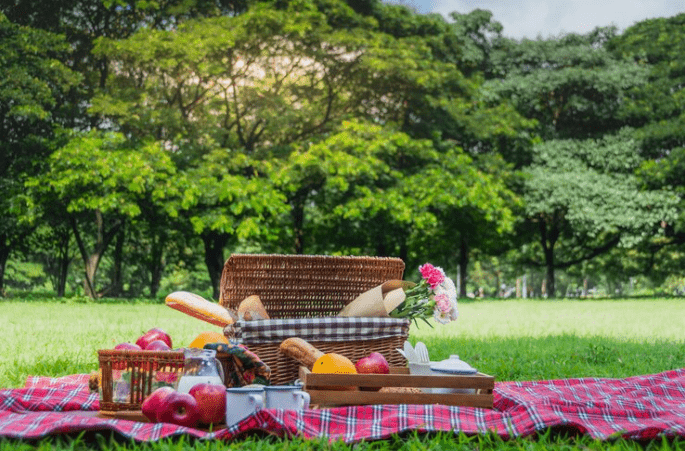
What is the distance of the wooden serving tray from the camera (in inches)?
147

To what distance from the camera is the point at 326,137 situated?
64.2 ft

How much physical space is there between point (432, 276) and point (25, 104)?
15.5 meters

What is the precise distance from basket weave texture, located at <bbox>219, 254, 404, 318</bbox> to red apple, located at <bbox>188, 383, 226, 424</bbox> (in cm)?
150

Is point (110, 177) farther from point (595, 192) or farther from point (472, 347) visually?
point (595, 192)

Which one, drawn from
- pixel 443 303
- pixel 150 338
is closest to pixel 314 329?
pixel 443 303

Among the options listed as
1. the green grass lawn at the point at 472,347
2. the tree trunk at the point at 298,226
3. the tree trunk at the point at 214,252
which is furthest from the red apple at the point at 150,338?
the tree trunk at the point at 298,226

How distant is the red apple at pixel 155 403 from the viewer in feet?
10.9

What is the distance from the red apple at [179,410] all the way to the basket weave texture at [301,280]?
1551 mm

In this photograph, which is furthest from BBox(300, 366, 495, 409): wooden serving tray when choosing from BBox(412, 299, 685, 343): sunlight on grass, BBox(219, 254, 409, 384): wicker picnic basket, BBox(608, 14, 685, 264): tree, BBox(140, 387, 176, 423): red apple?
BBox(608, 14, 685, 264): tree

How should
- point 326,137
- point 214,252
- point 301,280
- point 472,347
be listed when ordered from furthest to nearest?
point 214,252, point 326,137, point 472,347, point 301,280

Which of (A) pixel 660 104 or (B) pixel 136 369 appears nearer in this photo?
(B) pixel 136 369

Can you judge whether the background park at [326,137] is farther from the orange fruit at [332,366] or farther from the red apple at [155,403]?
the red apple at [155,403]

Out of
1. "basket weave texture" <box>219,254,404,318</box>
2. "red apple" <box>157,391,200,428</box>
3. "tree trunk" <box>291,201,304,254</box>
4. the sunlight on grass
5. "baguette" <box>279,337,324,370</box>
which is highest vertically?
"tree trunk" <box>291,201,304,254</box>

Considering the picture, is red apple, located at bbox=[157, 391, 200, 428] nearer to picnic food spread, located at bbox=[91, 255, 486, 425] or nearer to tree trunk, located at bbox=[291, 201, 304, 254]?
picnic food spread, located at bbox=[91, 255, 486, 425]
